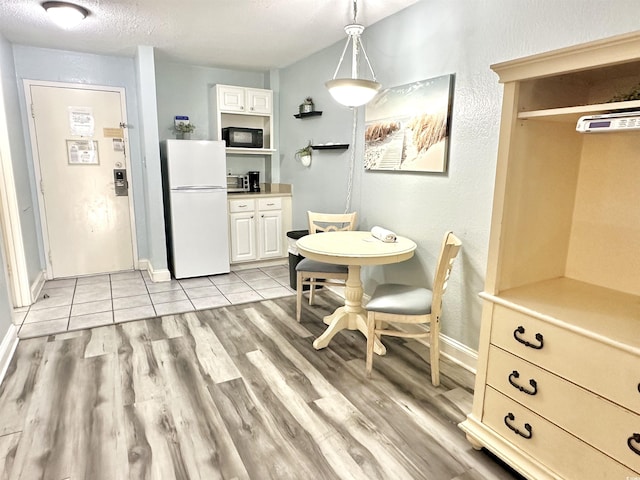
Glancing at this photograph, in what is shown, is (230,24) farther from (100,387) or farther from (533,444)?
(533,444)

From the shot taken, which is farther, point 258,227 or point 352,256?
point 258,227

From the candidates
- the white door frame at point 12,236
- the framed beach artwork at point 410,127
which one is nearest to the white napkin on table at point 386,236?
the framed beach artwork at point 410,127

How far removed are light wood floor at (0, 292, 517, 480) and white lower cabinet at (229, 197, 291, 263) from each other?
177 centimetres

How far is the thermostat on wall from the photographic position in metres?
1.18

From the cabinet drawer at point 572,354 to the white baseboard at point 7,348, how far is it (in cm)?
282

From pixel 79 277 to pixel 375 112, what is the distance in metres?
3.72

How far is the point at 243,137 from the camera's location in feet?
15.3

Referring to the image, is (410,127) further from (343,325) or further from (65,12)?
(65,12)

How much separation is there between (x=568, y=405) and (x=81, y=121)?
15.8ft

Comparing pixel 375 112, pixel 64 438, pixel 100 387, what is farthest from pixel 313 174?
pixel 64 438

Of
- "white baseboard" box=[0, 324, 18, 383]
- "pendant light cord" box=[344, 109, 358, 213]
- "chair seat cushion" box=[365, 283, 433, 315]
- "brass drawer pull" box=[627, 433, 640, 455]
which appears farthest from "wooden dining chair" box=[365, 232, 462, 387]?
"white baseboard" box=[0, 324, 18, 383]

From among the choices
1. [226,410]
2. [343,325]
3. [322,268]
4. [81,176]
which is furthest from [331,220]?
[81,176]

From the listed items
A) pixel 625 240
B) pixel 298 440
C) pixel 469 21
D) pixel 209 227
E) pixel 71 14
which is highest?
pixel 71 14

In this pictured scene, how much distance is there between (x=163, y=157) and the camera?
4391 millimetres
